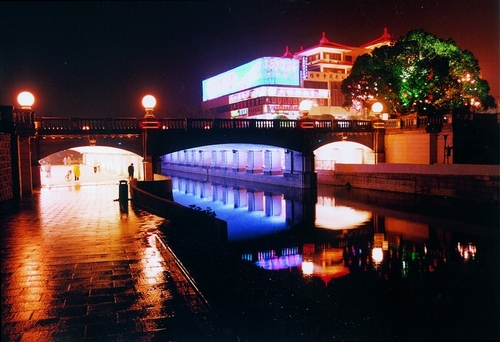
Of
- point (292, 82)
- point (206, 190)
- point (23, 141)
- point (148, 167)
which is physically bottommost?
point (206, 190)

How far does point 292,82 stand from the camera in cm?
7912

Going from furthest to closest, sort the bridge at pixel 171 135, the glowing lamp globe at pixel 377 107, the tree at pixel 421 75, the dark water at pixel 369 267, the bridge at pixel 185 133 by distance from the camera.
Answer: the tree at pixel 421 75, the glowing lamp globe at pixel 377 107, the bridge at pixel 185 133, the bridge at pixel 171 135, the dark water at pixel 369 267

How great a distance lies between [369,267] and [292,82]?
67482 mm

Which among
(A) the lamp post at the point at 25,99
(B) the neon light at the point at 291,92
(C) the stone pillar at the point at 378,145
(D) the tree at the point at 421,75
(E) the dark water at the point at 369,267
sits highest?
(B) the neon light at the point at 291,92

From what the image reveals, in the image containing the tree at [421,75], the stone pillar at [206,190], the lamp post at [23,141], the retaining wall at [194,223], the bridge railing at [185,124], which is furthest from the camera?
the tree at [421,75]

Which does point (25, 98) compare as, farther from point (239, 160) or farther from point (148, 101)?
point (239, 160)

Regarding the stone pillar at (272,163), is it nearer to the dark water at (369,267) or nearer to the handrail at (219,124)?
the handrail at (219,124)

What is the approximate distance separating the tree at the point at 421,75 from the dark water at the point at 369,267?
1318 cm

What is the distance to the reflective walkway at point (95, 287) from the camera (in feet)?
21.5

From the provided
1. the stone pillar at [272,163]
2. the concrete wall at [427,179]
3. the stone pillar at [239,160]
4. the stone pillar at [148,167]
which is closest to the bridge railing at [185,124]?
the stone pillar at [148,167]

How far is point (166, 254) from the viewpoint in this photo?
10766mm

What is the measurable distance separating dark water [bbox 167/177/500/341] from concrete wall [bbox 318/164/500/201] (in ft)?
3.49

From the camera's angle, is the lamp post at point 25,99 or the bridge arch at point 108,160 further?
the bridge arch at point 108,160

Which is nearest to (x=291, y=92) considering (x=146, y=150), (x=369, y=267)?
(x=146, y=150)
